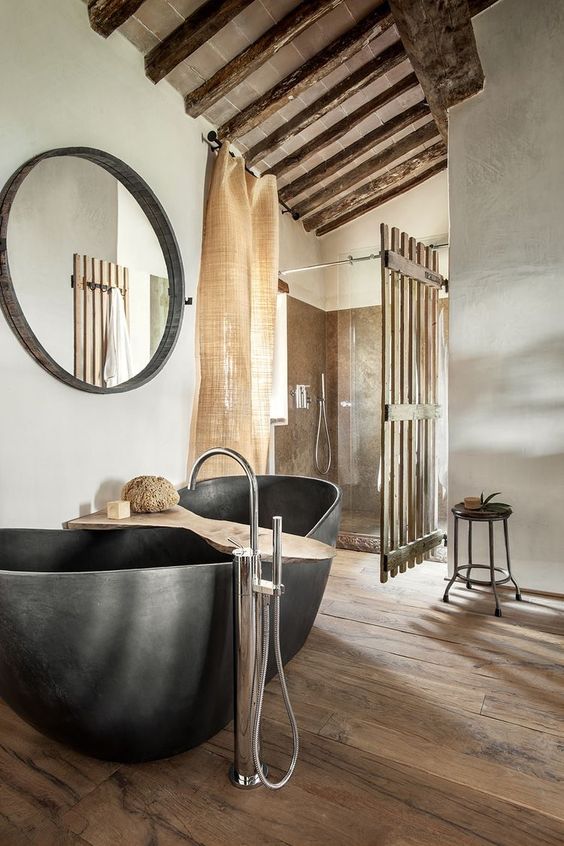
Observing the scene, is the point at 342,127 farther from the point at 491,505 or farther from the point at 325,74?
the point at 491,505

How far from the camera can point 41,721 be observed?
1.41 m

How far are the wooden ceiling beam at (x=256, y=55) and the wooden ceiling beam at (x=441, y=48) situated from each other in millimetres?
362

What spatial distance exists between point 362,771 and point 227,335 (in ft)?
7.02

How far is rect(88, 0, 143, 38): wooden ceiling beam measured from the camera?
2.18m

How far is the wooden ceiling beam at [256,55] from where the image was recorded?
8.09 ft

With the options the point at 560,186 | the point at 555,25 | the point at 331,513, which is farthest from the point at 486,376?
the point at 555,25

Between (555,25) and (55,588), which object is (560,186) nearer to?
(555,25)

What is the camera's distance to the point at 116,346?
2373 mm

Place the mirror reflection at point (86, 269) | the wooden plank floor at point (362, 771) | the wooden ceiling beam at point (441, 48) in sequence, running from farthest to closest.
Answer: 1. the wooden ceiling beam at point (441, 48)
2. the mirror reflection at point (86, 269)
3. the wooden plank floor at point (362, 771)

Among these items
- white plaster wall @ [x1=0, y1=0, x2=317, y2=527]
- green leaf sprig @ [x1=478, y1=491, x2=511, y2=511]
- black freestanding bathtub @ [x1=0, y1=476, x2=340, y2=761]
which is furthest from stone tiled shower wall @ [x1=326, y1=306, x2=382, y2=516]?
black freestanding bathtub @ [x1=0, y1=476, x2=340, y2=761]

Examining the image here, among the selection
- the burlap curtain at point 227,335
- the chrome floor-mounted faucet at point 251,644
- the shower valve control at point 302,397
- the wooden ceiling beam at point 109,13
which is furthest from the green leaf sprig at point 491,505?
the wooden ceiling beam at point 109,13

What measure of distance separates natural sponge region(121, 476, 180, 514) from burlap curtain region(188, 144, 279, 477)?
0.65m

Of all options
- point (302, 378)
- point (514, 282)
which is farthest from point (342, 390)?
point (514, 282)

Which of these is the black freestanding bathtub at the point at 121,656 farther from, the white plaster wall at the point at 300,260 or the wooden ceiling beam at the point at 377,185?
the wooden ceiling beam at the point at 377,185
